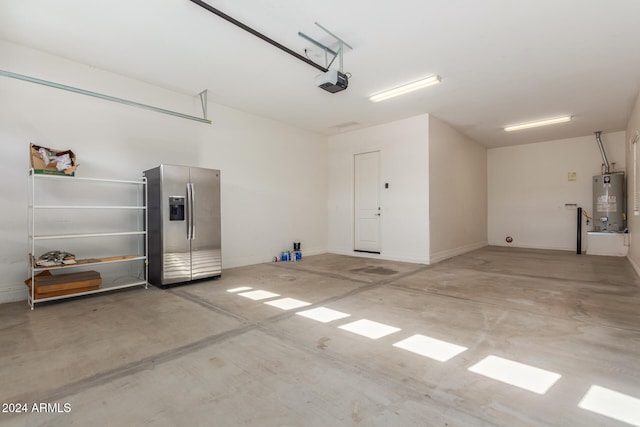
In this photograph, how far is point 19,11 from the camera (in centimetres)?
305

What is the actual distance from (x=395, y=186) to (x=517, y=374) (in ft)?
16.1

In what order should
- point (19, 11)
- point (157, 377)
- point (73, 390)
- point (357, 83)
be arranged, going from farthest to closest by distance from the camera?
point (357, 83) < point (19, 11) < point (157, 377) < point (73, 390)

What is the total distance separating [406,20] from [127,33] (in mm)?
3094

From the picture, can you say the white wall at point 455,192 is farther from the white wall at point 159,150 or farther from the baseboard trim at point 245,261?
the baseboard trim at point 245,261

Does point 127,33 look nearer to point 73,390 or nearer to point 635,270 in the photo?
point 73,390

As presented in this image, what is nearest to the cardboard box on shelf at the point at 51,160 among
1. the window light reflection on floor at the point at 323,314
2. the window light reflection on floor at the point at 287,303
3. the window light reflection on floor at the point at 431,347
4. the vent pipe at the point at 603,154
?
the window light reflection on floor at the point at 287,303

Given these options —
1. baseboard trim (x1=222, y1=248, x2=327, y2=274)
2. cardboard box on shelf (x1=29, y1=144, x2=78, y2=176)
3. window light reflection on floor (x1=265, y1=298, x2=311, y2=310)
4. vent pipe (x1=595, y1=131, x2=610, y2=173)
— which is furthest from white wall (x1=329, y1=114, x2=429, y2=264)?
cardboard box on shelf (x1=29, y1=144, x2=78, y2=176)

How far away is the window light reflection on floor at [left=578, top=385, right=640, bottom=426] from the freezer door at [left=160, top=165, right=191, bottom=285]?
4.42 m

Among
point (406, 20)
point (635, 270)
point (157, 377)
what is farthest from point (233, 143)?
point (635, 270)

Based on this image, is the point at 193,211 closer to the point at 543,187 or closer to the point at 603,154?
the point at 543,187

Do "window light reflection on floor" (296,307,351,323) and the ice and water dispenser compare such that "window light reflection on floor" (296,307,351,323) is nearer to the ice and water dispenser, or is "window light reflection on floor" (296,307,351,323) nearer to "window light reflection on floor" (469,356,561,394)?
"window light reflection on floor" (469,356,561,394)

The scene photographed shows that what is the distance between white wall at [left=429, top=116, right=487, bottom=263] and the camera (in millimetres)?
6285

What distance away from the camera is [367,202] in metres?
7.14

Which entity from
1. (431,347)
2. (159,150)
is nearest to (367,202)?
(159,150)
